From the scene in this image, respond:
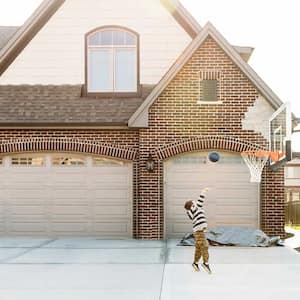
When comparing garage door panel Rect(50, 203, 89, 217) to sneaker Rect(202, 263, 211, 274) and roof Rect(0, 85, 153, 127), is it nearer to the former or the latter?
roof Rect(0, 85, 153, 127)

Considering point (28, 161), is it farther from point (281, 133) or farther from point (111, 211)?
point (281, 133)

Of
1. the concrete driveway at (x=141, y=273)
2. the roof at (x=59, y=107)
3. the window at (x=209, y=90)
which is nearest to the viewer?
the concrete driveway at (x=141, y=273)

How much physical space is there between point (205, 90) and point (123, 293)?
9.80m

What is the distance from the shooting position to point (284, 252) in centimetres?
1422

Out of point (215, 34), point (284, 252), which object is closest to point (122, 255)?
point (284, 252)

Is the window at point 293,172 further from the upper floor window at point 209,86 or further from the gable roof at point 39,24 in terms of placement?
the upper floor window at point 209,86

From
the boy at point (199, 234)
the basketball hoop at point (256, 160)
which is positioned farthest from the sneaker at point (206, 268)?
the basketball hoop at point (256, 160)

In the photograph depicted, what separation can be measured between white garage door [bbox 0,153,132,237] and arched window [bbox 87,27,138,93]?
2.55 m

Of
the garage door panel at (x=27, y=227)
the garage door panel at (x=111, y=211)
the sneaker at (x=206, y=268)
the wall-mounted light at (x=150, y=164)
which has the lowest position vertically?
the garage door panel at (x=27, y=227)

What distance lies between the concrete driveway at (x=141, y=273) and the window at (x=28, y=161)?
3.33 metres

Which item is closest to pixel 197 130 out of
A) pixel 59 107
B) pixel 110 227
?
pixel 110 227

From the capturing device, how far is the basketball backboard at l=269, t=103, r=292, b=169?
14.2 m

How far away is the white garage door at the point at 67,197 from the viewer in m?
18.1

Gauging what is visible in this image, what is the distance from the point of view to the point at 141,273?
1081 centimetres
